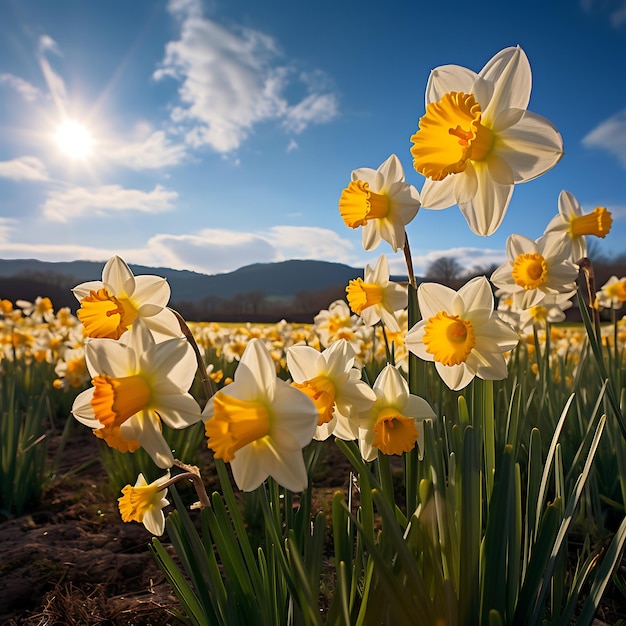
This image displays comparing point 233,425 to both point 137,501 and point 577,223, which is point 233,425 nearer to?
point 137,501

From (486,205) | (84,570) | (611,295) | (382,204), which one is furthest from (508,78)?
(611,295)

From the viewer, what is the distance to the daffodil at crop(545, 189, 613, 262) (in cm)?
218

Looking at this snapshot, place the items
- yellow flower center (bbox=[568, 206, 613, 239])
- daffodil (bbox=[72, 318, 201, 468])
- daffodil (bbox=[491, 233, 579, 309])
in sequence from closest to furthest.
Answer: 1. daffodil (bbox=[72, 318, 201, 468])
2. daffodil (bbox=[491, 233, 579, 309])
3. yellow flower center (bbox=[568, 206, 613, 239])

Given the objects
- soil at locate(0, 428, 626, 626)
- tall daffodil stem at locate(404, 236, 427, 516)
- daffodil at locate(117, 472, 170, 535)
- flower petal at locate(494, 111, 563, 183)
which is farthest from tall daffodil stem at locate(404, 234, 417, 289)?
soil at locate(0, 428, 626, 626)

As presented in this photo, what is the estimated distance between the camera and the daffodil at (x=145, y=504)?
1.33 metres

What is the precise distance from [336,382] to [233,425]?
350mm

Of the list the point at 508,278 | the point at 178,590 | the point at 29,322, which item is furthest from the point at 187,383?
the point at 29,322

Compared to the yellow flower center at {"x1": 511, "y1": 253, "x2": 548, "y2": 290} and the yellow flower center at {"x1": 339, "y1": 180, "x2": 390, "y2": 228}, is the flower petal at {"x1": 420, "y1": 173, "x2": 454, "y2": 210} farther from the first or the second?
the yellow flower center at {"x1": 511, "y1": 253, "x2": 548, "y2": 290}

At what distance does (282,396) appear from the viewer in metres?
0.97

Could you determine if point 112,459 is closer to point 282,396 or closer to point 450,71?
point 282,396

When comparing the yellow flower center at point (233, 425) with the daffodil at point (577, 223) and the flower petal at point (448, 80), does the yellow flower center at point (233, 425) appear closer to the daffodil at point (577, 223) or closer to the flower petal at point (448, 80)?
the flower petal at point (448, 80)

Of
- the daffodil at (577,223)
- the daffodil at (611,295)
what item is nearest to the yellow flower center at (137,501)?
the daffodil at (577,223)

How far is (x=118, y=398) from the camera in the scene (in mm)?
1043

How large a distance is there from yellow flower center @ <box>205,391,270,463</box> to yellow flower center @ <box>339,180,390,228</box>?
0.79 m
